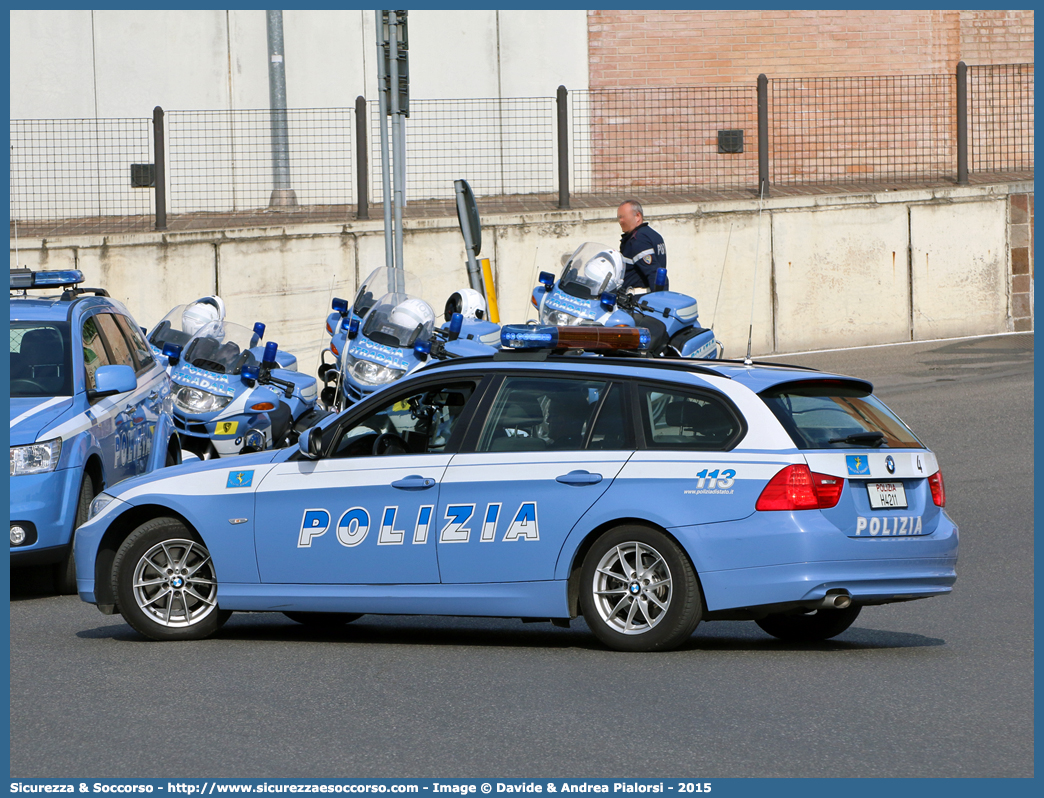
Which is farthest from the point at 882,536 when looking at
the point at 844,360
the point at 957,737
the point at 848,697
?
the point at 844,360

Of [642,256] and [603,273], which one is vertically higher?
[642,256]

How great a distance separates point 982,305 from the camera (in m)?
22.9

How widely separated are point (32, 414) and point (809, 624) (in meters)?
5.01

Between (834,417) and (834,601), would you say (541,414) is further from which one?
(834,601)

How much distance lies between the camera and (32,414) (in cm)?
990

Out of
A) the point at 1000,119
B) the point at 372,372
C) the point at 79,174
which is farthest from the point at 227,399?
the point at 1000,119

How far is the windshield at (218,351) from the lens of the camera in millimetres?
13297

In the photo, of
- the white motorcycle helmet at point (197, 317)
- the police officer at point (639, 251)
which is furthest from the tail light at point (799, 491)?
the police officer at point (639, 251)

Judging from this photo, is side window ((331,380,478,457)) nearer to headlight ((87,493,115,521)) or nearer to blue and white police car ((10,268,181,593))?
headlight ((87,493,115,521))

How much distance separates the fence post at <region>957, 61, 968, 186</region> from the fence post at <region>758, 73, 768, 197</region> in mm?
2965

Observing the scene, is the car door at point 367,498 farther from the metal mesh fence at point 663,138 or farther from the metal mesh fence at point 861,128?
the metal mesh fence at point 861,128

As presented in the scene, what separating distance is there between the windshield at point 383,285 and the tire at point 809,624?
665 centimetres

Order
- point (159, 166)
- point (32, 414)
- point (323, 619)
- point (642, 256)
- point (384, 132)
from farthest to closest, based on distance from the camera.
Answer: point (159, 166) < point (384, 132) < point (642, 256) < point (32, 414) < point (323, 619)

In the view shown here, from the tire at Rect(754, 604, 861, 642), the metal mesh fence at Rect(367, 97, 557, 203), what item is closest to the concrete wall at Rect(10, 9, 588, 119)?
the metal mesh fence at Rect(367, 97, 557, 203)
